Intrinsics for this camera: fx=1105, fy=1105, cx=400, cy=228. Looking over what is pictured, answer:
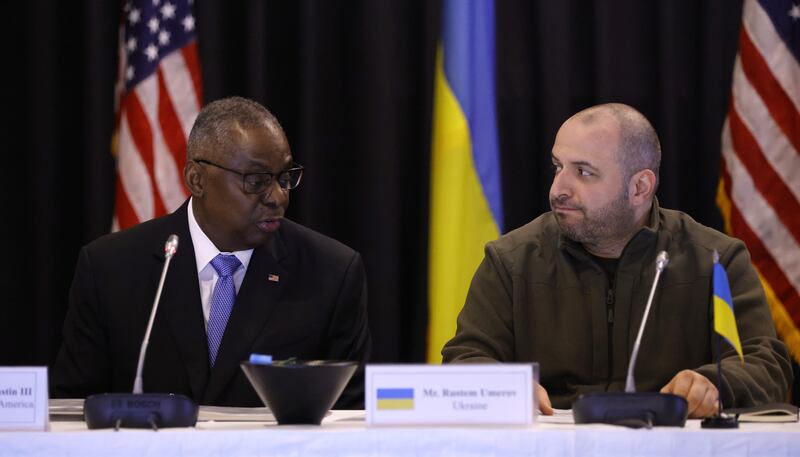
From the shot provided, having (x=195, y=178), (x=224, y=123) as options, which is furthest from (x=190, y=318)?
(x=224, y=123)

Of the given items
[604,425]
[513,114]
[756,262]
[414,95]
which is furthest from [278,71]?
[604,425]

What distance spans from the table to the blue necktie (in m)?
1.23

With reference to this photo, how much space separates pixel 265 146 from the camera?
3383mm

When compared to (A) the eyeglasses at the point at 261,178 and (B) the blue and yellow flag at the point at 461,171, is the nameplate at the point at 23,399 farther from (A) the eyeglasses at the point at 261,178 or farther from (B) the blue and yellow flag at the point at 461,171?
(B) the blue and yellow flag at the point at 461,171

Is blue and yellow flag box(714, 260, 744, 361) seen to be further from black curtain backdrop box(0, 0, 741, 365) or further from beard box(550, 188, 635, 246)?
black curtain backdrop box(0, 0, 741, 365)

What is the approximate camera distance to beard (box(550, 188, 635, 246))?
330cm

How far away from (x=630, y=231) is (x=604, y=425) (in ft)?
4.28

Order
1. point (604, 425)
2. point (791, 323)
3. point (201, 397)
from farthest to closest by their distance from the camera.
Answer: point (791, 323)
point (201, 397)
point (604, 425)

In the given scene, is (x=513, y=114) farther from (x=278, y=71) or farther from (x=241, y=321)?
(x=241, y=321)

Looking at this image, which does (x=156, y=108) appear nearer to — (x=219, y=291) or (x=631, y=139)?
(x=219, y=291)

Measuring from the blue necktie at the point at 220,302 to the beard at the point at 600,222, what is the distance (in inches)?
39.7

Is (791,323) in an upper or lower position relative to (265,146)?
lower

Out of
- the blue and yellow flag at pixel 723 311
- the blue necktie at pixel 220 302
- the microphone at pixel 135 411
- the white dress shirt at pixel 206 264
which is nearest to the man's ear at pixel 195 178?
the white dress shirt at pixel 206 264

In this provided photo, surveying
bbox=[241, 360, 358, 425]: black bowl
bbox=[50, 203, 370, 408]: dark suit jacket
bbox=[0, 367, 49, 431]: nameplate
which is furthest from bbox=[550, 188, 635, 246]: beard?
bbox=[0, 367, 49, 431]: nameplate
